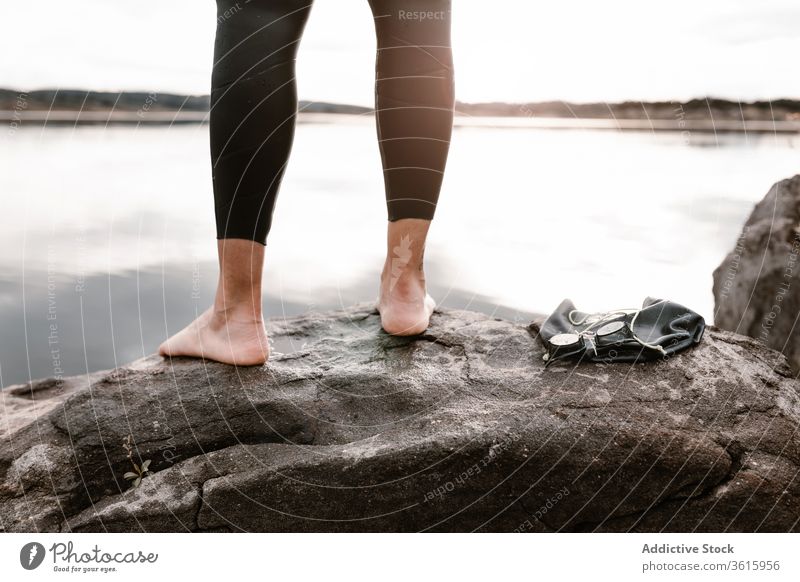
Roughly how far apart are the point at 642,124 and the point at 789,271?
55 cm

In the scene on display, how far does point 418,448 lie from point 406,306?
1.59 ft

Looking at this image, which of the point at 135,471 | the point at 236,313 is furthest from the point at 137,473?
the point at 236,313

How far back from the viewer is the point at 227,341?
143cm

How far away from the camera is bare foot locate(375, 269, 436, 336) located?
161 centimetres

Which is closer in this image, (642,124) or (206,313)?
(206,313)

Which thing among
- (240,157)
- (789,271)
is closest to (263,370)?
(240,157)

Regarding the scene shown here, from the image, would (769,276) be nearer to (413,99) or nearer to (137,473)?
(413,99)

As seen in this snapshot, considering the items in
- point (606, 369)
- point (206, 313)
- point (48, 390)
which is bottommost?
point (48, 390)

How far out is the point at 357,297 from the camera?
2.07m

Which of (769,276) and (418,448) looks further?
(769,276)
